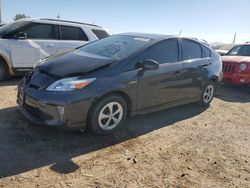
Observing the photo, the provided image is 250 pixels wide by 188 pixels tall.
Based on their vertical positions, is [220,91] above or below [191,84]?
below

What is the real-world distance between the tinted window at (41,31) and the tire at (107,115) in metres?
4.26

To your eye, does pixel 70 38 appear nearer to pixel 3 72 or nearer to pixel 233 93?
pixel 3 72

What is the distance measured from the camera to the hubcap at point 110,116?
4.83m

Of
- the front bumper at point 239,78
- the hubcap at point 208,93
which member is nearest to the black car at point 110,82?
the hubcap at point 208,93

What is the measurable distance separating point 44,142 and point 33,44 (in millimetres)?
4298

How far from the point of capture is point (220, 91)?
9531 mm

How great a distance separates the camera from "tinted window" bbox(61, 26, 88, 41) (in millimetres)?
8633

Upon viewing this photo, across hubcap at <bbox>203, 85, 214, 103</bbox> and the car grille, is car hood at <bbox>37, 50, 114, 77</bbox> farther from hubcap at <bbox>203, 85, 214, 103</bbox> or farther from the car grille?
the car grille

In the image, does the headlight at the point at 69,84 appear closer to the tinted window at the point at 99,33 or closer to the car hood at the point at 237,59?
the tinted window at the point at 99,33

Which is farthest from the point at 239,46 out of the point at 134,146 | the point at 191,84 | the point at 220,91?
the point at 134,146

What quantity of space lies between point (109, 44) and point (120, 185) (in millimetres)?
3037

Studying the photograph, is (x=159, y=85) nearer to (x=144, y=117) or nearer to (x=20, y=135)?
(x=144, y=117)

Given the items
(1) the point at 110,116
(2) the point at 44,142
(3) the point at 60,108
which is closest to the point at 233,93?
(1) the point at 110,116

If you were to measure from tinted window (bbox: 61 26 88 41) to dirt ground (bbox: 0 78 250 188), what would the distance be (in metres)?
3.03
